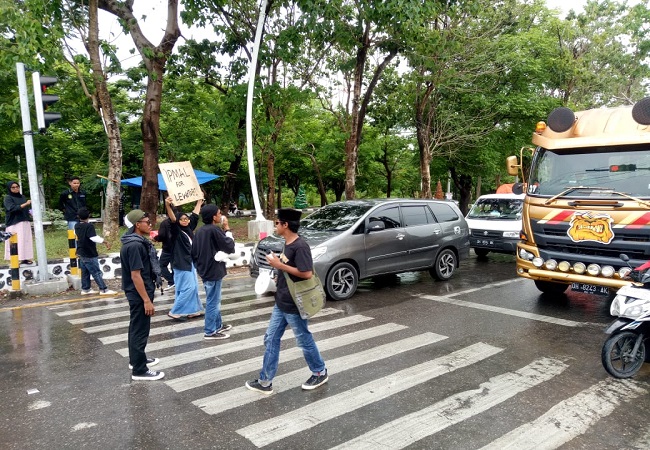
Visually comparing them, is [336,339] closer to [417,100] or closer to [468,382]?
[468,382]

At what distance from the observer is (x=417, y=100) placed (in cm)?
2070

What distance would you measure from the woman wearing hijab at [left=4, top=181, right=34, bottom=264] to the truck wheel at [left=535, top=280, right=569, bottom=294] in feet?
32.1

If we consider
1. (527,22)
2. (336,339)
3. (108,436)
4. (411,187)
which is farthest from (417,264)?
(411,187)

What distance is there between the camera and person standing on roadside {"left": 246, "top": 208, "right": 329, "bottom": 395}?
175 inches

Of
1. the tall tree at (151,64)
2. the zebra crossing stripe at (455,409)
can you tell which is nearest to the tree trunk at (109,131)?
the tall tree at (151,64)

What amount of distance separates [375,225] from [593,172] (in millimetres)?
3543

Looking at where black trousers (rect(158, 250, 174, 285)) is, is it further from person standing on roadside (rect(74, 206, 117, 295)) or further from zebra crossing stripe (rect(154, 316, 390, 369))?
zebra crossing stripe (rect(154, 316, 390, 369))

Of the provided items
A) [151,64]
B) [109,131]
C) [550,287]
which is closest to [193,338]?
[550,287]

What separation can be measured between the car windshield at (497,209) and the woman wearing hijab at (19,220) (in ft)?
35.4

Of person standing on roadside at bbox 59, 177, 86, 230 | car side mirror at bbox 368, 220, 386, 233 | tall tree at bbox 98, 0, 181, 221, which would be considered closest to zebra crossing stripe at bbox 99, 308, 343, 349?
car side mirror at bbox 368, 220, 386, 233

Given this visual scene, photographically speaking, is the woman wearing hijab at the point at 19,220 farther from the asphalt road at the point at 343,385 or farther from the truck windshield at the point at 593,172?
the truck windshield at the point at 593,172

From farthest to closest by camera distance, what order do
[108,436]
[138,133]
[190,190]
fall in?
1. [138,133]
2. [190,190]
3. [108,436]

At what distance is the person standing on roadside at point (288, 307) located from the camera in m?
4.45

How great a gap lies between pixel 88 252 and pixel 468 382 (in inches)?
266
